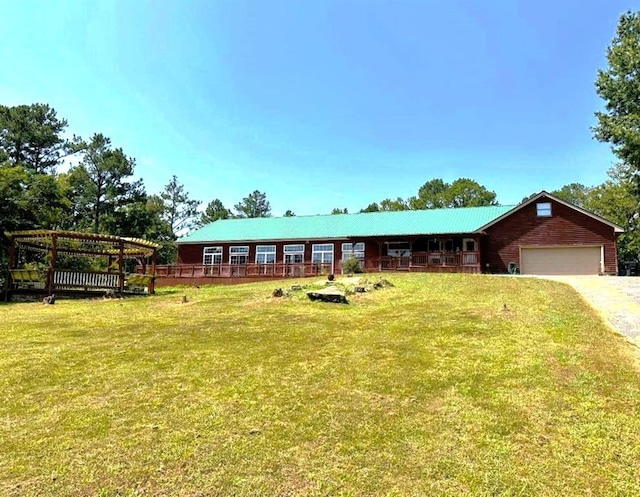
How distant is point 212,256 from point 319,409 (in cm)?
2918

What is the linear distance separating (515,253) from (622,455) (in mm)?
23749

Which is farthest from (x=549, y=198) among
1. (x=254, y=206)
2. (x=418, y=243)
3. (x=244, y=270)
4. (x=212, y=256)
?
(x=254, y=206)

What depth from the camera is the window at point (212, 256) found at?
33.4 m

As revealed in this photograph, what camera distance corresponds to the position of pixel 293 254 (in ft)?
103

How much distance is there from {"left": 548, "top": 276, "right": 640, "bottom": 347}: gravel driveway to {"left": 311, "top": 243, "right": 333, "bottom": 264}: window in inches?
587

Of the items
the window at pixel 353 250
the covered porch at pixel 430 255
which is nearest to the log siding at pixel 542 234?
the covered porch at pixel 430 255

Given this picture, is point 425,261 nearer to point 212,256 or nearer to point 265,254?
point 265,254

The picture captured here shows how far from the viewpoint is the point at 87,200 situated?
1866 inches

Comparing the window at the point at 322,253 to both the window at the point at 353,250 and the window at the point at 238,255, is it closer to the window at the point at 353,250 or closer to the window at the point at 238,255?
the window at the point at 353,250

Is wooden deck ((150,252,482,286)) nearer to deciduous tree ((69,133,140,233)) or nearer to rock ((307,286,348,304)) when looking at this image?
rock ((307,286,348,304))

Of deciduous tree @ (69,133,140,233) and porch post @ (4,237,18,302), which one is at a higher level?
deciduous tree @ (69,133,140,233)

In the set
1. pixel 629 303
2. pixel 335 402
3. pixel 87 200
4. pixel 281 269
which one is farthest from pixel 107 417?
pixel 87 200

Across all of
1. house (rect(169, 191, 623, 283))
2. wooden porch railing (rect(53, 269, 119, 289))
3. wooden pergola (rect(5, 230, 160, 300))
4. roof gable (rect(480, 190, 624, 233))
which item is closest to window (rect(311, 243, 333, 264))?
house (rect(169, 191, 623, 283))

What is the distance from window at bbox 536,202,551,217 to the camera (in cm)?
2636
